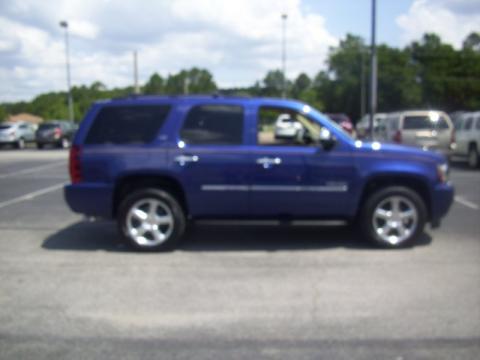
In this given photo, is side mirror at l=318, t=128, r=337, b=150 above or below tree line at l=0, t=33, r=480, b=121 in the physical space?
below

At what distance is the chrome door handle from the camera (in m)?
6.55

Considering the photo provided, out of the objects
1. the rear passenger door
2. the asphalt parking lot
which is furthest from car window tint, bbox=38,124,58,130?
the rear passenger door

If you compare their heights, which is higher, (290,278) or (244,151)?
(244,151)

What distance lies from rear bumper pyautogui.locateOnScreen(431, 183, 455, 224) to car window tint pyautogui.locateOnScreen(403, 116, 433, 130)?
9.74m

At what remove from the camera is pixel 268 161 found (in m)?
6.53

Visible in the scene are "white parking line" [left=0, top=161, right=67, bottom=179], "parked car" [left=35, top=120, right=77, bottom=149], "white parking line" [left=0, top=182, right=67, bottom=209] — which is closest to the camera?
"white parking line" [left=0, top=182, right=67, bottom=209]

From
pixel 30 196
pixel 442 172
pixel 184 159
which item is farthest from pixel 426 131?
pixel 184 159

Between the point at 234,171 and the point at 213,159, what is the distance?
0.28 metres

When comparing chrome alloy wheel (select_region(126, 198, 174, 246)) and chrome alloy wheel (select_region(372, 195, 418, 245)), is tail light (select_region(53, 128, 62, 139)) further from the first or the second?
chrome alloy wheel (select_region(372, 195, 418, 245))

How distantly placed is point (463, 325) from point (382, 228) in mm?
2481

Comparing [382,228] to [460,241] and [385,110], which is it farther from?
[385,110]

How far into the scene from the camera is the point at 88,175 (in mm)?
6637

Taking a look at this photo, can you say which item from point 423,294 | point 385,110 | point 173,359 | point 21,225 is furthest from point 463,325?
point 385,110

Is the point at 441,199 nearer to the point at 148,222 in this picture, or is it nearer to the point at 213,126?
the point at 213,126
